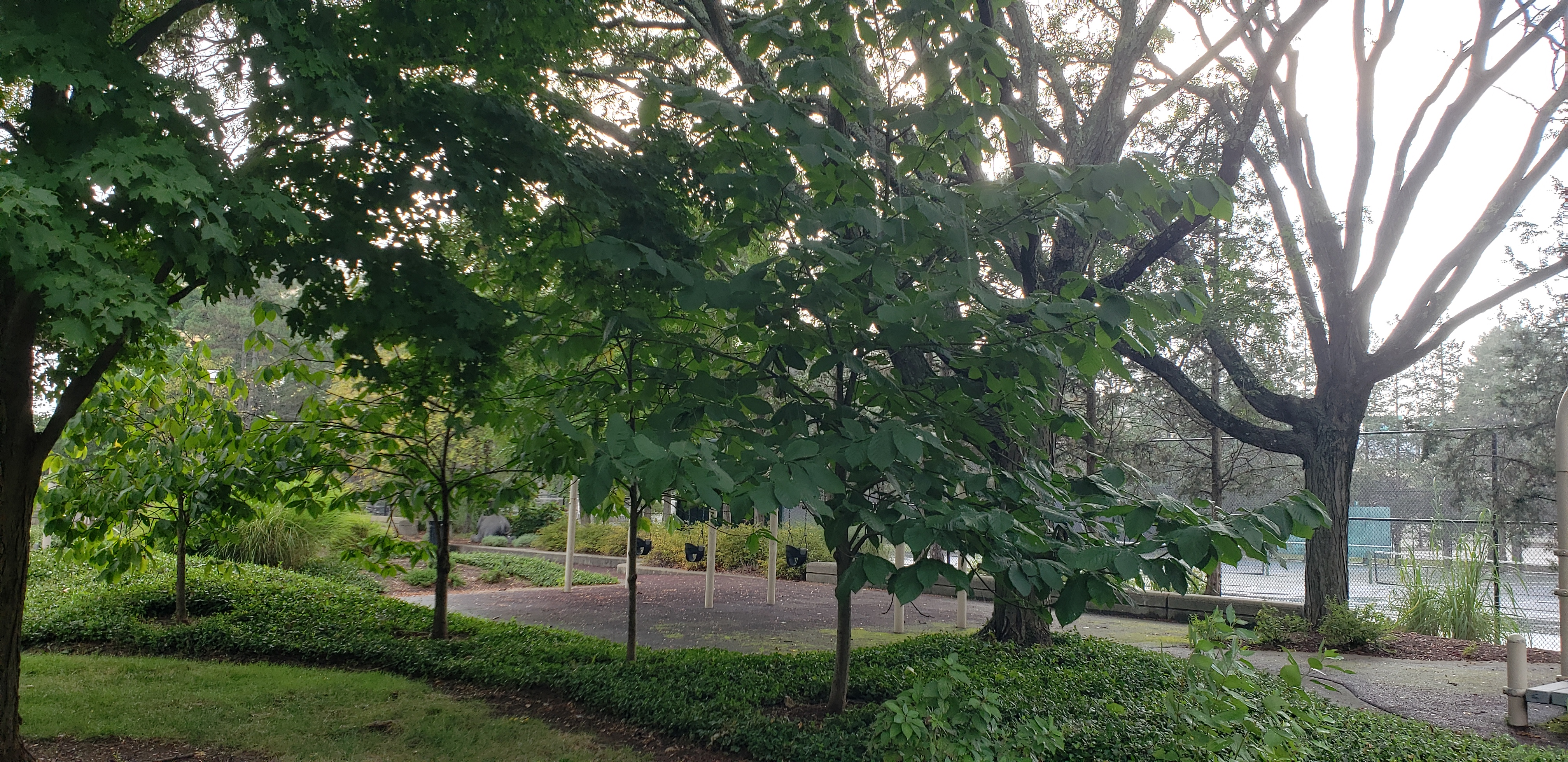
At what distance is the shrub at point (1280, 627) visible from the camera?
9555 mm

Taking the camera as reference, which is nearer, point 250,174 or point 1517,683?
point 250,174

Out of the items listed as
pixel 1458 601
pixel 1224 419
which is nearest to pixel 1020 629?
pixel 1224 419

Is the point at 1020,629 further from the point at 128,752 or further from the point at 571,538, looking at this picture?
the point at 571,538

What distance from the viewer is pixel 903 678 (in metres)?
6.04

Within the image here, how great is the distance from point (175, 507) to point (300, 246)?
6001 millimetres

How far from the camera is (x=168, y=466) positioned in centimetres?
729

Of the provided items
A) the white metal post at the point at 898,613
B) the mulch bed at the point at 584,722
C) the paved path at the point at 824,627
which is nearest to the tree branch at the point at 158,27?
the mulch bed at the point at 584,722

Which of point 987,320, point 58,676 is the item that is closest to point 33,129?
point 987,320

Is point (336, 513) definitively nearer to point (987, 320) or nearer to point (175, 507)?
point (175, 507)

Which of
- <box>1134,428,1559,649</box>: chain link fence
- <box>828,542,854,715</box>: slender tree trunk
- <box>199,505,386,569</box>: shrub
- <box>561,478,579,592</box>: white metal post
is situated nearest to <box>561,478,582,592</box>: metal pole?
<box>561,478,579,592</box>: white metal post

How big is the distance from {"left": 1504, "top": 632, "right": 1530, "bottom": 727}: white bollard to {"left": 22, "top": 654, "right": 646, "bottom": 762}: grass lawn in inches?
236

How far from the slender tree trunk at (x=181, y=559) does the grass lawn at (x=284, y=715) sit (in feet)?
3.99

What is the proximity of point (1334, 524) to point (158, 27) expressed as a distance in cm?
1171

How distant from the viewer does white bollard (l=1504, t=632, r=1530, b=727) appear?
19.5 feet
